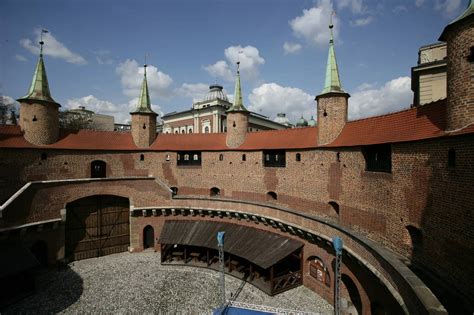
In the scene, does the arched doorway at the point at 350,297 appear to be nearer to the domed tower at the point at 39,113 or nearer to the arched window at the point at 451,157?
the arched window at the point at 451,157

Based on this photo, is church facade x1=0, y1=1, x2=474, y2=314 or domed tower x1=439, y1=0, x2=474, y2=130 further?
church facade x1=0, y1=1, x2=474, y2=314

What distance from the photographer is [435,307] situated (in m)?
5.83

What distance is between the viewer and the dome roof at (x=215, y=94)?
46.0m

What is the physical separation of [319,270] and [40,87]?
81.2 feet

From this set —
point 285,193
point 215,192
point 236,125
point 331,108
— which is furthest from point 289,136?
point 215,192

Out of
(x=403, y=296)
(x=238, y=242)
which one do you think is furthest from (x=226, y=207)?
(x=403, y=296)

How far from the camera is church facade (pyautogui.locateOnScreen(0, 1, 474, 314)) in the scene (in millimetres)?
8102

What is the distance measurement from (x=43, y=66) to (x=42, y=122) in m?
5.14

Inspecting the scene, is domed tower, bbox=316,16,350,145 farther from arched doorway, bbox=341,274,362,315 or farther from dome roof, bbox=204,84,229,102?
dome roof, bbox=204,84,229,102

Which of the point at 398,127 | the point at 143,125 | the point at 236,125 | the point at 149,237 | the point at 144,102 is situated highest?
the point at 144,102

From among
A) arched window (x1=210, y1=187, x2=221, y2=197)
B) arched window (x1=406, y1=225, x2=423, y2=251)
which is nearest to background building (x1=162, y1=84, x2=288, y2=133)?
arched window (x1=210, y1=187, x2=221, y2=197)

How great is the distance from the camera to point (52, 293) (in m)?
14.3

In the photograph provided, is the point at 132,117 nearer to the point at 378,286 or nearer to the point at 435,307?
the point at 378,286

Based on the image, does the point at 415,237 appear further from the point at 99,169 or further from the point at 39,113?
the point at 39,113
